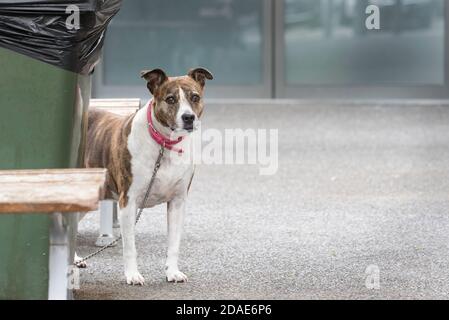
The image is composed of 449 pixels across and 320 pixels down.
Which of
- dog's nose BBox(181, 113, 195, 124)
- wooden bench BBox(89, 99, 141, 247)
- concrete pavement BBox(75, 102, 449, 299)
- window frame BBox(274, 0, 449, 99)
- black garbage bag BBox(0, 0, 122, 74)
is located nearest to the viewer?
black garbage bag BBox(0, 0, 122, 74)

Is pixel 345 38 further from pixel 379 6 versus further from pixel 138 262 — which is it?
pixel 138 262

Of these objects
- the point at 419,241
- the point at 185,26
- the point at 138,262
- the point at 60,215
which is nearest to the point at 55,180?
the point at 60,215

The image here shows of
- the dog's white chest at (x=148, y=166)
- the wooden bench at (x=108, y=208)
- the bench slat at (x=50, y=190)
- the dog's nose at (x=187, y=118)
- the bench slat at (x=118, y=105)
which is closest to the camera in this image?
the bench slat at (x=50, y=190)

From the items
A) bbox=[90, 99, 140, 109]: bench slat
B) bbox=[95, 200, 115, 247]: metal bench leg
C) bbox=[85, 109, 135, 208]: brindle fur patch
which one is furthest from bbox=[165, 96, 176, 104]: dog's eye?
bbox=[95, 200, 115, 247]: metal bench leg

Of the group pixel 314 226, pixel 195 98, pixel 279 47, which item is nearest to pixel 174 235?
pixel 195 98

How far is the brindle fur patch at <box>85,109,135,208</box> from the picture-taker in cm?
603

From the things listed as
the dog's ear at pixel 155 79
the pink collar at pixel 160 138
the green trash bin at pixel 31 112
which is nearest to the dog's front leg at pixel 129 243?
the pink collar at pixel 160 138

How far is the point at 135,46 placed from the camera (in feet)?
48.7

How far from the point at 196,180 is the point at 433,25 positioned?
5777mm

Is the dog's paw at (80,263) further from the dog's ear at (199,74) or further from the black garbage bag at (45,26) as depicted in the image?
the black garbage bag at (45,26)

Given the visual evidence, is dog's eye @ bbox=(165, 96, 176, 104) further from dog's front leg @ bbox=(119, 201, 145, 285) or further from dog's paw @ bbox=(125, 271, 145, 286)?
dog's paw @ bbox=(125, 271, 145, 286)

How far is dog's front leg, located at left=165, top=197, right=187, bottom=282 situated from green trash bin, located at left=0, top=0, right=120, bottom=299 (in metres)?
0.93

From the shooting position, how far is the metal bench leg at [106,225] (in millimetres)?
7316

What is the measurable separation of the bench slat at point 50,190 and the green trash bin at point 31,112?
0.34 meters
